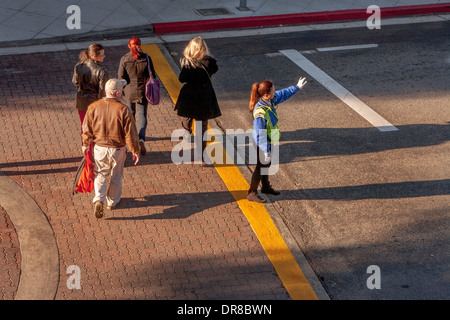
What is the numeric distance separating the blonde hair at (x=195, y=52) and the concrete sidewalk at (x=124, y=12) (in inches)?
230

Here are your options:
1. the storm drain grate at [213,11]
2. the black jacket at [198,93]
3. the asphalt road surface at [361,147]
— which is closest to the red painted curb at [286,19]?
the storm drain grate at [213,11]

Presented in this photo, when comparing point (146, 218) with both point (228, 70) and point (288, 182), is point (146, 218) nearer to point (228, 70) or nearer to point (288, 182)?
point (288, 182)

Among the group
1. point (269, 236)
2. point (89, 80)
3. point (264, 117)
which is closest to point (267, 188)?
point (269, 236)

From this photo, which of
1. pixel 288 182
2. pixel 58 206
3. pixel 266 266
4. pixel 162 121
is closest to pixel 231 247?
pixel 266 266

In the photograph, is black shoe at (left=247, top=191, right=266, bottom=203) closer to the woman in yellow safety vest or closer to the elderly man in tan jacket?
the woman in yellow safety vest

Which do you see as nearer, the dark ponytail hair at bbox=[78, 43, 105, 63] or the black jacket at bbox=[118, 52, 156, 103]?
the dark ponytail hair at bbox=[78, 43, 105, 63]

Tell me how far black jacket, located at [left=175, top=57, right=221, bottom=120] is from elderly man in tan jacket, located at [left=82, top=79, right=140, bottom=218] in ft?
4.11

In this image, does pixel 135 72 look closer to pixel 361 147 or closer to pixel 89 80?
pixel 89 80

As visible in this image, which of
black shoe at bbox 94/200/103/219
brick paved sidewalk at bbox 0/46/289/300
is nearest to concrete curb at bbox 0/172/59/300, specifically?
brick paved sidewalk at bbox 0/46/289/300

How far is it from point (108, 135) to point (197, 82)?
71.0 inches

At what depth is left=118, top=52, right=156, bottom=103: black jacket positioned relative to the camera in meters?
9.55

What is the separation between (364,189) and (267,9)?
7.96 m

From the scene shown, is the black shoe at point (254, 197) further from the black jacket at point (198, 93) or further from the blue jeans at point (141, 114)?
the blue jeans at point (141, 114)

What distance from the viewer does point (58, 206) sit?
8789 mm
